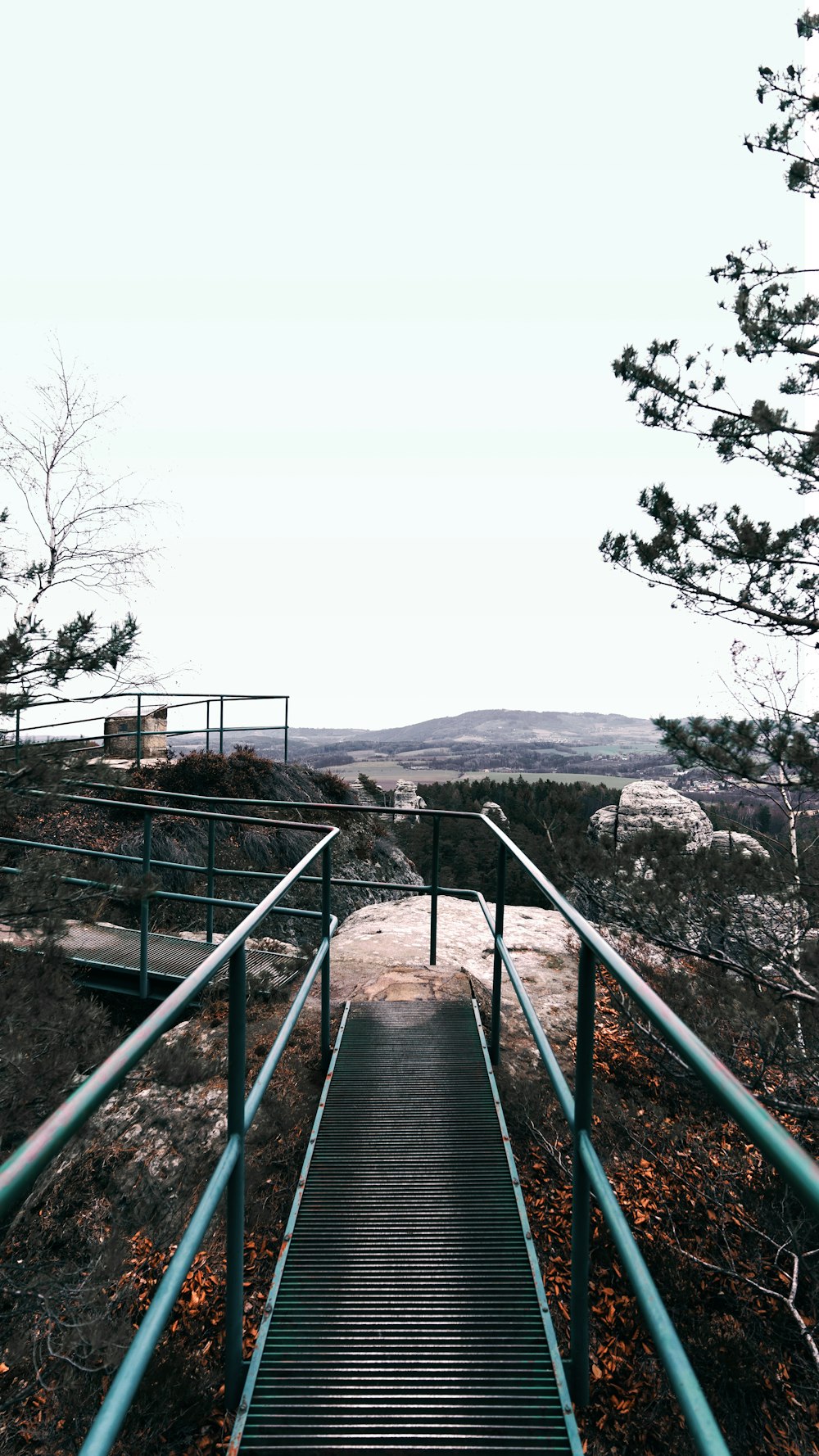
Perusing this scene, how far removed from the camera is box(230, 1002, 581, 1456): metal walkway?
1904 mm

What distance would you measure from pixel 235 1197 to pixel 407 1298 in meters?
0.78

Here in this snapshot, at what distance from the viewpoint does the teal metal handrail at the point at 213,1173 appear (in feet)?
2.89

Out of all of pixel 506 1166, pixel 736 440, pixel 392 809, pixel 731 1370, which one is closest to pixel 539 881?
pixel 506 1166

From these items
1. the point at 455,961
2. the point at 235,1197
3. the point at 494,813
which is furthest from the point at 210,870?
the point at 494,813

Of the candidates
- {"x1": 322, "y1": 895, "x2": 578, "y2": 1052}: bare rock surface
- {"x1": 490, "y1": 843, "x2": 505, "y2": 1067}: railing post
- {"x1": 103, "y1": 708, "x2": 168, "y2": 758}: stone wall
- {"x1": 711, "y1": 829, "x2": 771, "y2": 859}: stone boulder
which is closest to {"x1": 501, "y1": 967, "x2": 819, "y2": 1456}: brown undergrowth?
{"x1": 490, "y1": 843, "x2": 505, "y2": 1067}: railing post

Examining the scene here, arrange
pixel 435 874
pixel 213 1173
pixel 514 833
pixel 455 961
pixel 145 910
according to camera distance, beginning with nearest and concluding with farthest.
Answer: pixel 213 1173
pixel 435 874
pixel 455 961
pixel 145 910
pixel 514 833

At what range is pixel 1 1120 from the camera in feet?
13.7

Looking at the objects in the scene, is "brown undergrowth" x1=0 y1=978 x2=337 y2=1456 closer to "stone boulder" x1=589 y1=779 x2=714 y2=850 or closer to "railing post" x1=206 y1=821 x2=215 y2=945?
"railing post" x1=206 y1=821 x2=215 y2=945

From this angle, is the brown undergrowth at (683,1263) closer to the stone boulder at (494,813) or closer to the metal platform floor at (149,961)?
the stone boulder at (494,813)

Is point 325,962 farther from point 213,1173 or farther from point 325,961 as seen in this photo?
point 213,1173

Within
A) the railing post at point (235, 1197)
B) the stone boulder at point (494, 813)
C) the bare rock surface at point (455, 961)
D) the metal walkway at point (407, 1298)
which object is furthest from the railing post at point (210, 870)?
the railing post at point (235, 1197)

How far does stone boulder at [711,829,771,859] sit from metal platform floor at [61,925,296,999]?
4.73 m

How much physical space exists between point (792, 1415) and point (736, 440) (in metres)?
7.64

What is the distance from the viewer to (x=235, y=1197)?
1.94 m
